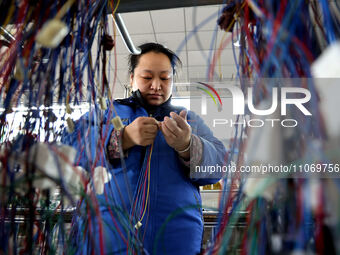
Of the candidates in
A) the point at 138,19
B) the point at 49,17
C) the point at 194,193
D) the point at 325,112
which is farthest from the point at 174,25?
the point at 325,112

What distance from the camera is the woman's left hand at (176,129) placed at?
624mm

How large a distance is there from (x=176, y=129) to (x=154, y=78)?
285 mm

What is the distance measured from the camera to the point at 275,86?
302 mm

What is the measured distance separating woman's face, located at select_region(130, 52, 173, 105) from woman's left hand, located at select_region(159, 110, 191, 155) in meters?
0.22

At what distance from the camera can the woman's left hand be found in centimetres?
62

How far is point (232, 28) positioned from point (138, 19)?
2001 millimetres

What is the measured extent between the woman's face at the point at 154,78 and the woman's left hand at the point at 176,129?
0.22 metres

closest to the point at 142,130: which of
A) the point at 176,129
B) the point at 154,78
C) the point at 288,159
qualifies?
the point at 176,129

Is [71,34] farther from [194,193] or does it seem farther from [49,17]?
[194,193]

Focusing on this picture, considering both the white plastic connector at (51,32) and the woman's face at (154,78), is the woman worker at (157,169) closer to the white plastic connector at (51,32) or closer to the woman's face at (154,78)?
the woman's face at (154,78)

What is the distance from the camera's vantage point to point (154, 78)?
0.85m

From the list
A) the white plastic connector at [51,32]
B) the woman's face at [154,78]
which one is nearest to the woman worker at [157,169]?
the woman's face at [154,78]

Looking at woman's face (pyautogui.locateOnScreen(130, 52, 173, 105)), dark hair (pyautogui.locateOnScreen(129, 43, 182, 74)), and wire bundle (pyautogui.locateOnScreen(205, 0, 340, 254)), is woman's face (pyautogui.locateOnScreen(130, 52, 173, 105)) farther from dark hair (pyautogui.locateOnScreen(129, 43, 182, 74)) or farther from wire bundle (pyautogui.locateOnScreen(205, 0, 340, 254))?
wire bundle (pyautogui.locateOnScreen(205, 0, 340, 254))

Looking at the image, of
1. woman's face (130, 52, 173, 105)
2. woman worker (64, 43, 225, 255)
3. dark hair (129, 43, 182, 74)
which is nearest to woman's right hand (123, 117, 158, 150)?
woman worker (64, 43, 225, 255)
